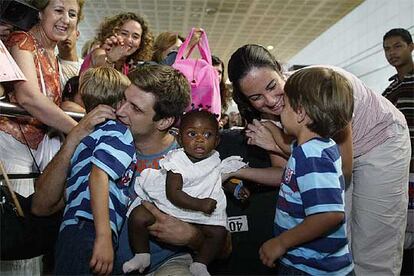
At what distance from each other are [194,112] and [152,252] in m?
0.61

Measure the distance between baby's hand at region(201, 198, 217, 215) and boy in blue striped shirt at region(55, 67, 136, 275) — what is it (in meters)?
0.30

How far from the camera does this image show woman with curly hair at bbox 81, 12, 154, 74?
278 centimetres

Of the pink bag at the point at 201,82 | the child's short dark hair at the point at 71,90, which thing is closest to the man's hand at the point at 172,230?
the pink bag at the point at 201,82

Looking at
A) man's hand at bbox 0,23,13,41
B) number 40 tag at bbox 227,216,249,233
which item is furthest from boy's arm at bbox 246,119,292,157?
man's hand at bbox 0,23,13,41

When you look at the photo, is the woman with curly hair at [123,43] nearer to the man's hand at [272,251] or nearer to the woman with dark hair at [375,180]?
the woman with dark hair at [375,180]

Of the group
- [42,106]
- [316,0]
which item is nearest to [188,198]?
[42,106]

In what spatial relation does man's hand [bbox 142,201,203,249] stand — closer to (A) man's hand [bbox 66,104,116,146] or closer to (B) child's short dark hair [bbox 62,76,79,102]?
(A) man's hand [bbox 66,104,116,146]

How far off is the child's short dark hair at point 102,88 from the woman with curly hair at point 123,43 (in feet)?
2.78

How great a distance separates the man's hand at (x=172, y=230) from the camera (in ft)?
5.73

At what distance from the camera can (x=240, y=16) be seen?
33.8ft

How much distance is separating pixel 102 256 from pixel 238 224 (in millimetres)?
797

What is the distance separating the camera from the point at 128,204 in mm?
1833

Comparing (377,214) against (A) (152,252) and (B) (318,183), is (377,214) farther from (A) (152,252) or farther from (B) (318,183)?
(A) (152,252)

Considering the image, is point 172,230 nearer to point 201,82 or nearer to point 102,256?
point 102,256
